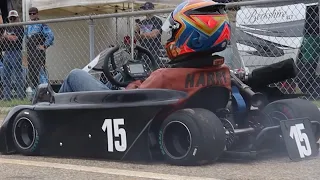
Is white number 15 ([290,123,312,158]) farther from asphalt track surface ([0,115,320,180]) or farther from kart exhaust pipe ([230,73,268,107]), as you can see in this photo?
kart exhaust pipe ([230,73,268,107])

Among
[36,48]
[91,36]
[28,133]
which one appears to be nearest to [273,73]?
[28,133]

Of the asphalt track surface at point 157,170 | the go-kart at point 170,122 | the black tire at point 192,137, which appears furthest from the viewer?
the go-kart at point 170,122

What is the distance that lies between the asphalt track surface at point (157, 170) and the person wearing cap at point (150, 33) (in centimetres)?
316

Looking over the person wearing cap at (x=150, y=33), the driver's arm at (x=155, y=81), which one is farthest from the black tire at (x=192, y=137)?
the person wearing cap at (x=150, y=33)

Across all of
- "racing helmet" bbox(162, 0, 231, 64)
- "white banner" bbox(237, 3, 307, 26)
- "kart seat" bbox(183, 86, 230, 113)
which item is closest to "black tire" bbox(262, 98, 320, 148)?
"kart seat" bbox(183, 86, 230, 113)

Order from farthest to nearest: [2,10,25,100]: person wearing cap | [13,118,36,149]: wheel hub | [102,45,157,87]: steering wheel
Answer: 1. [2,10,25,100]: person wearing cap
2. [13,118,36,149]: wheel hub
3. [102,45,157,87]: steering wheel

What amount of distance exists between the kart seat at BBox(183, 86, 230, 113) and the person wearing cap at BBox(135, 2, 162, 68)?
320 cm

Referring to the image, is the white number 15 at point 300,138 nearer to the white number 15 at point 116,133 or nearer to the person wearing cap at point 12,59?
the white number 15 at point 116,133

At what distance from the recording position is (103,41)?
9297mm

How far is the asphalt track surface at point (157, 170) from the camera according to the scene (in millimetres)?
4477

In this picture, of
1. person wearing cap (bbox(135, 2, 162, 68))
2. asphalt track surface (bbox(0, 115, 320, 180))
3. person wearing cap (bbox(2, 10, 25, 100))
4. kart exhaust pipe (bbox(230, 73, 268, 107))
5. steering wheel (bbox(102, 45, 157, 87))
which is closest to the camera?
asphalt track surface (bbox(0, 115, 320, 180))

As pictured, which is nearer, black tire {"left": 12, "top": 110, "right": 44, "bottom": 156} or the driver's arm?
→ the driver's arm

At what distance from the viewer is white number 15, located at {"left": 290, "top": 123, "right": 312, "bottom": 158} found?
5008 mm

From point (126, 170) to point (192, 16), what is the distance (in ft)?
4.29
